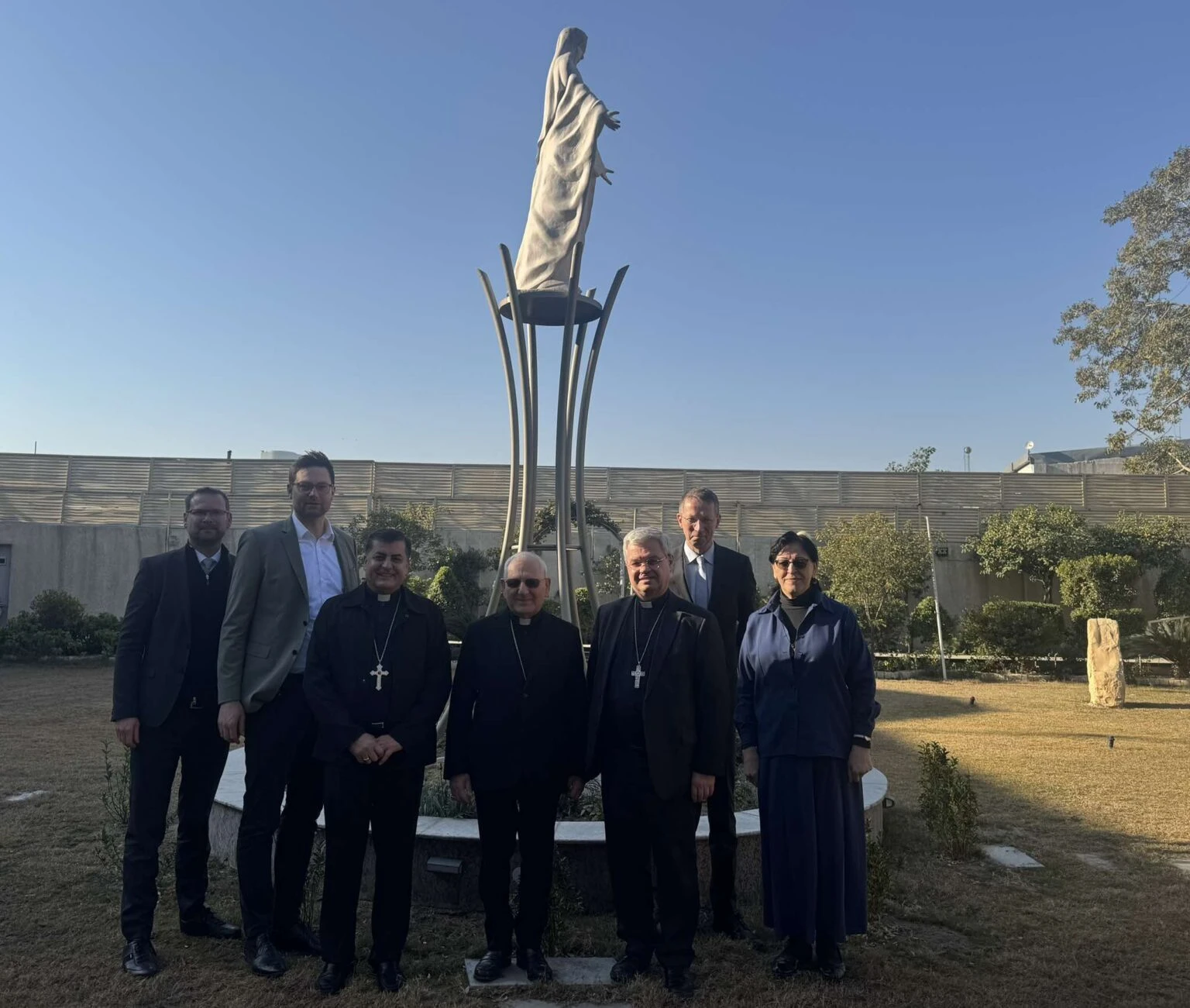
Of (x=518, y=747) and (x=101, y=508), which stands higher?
(x=101, y=508)

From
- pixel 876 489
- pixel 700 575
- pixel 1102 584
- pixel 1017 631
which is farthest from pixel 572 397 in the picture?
pixel 876 489

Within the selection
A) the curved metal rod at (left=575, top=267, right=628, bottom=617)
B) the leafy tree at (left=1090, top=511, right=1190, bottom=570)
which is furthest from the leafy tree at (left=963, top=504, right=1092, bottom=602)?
the curved metal rod at (left=575, top=267, right=628, bottom=617)

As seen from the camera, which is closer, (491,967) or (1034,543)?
(491,967)

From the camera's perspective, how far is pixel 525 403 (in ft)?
19.6

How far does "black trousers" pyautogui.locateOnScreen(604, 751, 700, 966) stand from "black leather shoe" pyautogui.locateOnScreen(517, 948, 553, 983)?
0.26m

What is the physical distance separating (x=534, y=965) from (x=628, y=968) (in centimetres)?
30

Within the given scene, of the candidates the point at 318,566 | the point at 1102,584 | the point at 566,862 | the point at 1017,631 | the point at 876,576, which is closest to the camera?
the point at 318,566

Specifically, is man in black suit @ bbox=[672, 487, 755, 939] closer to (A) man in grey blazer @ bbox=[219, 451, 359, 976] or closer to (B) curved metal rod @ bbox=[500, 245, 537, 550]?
(A) man in grey blazer @ bbox=[219, 451, 359, 976]

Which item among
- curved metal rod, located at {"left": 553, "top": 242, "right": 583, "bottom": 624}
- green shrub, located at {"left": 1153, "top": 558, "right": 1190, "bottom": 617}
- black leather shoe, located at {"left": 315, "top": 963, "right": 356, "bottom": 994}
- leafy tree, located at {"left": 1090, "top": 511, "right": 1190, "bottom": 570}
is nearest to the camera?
black leather shoe, located at {"left": 315, "top": 963, "right": 356, "bottom": 994}

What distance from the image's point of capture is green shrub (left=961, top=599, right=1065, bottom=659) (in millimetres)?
14320

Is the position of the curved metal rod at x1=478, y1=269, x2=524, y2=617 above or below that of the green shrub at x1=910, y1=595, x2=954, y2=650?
above

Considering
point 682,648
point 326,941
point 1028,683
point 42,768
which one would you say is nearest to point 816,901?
point 682,648

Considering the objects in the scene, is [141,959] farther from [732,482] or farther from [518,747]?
[732,482]

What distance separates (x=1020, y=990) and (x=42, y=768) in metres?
6.29
